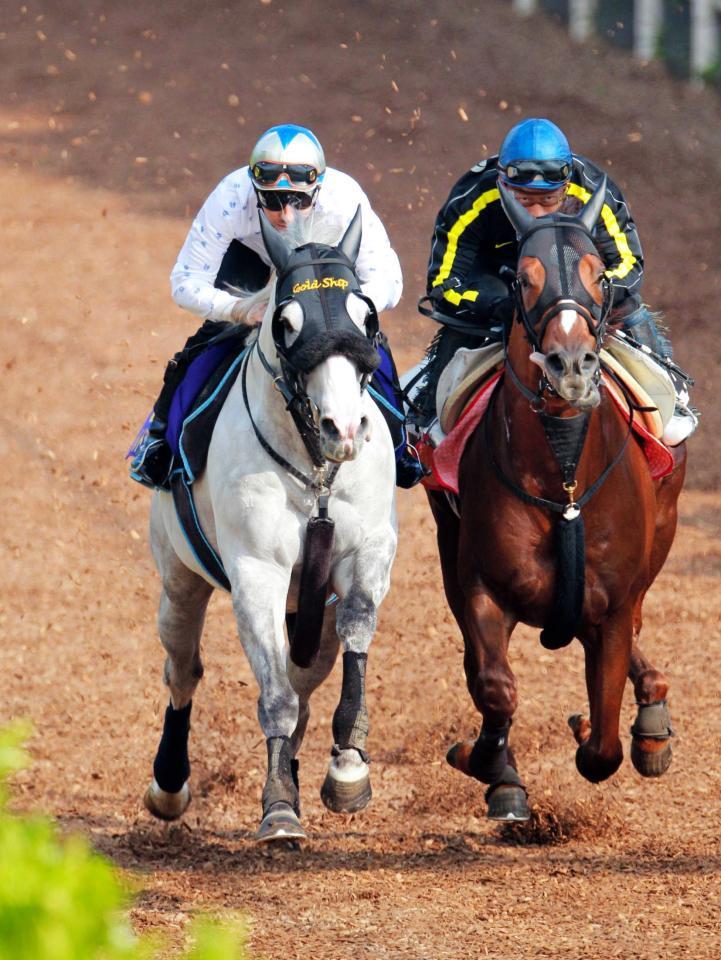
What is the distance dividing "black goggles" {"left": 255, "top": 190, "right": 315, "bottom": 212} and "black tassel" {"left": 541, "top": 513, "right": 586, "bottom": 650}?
1.51m

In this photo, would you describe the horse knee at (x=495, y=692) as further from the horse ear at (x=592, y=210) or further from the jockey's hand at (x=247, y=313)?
the horse ear at (x=592, y=210)

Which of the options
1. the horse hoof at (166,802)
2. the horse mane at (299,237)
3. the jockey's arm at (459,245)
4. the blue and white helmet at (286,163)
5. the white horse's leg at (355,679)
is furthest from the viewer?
the horse hoof at (166,802)

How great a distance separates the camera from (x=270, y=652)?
5.37 meters

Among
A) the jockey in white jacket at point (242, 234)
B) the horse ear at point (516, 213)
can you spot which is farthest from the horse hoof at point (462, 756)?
the horse ear at point (516, 213)

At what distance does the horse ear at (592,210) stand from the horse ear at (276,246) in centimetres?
112

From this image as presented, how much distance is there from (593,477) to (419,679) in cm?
381

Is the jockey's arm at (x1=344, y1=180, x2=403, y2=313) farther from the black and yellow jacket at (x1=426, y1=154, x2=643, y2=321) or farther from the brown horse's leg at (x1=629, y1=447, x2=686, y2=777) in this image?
the brown horse's leg at (x1=629, y1=447, x2=686, y2=777)

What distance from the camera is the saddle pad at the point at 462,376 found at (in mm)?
6312

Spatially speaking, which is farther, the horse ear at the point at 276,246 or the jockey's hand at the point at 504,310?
the jockey's hand at the point at 504,310

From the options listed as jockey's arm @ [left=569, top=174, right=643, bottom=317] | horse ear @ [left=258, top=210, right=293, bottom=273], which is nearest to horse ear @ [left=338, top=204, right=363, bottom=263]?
horse ear @ [left=258, top=210, right=293, bottom=273]

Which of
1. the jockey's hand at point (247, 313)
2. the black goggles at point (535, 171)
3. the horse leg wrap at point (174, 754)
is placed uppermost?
the black goggles at point (535, 171)

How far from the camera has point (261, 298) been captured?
5.65 m

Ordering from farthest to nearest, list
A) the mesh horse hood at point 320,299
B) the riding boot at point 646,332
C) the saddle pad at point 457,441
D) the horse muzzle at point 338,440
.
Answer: the riding boot at point 646,332 < the saddle pad at point 457,441 < the mesh horse hood at point 320,299 < the horse muzzle at point 338,440

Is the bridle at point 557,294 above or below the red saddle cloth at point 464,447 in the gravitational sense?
above
